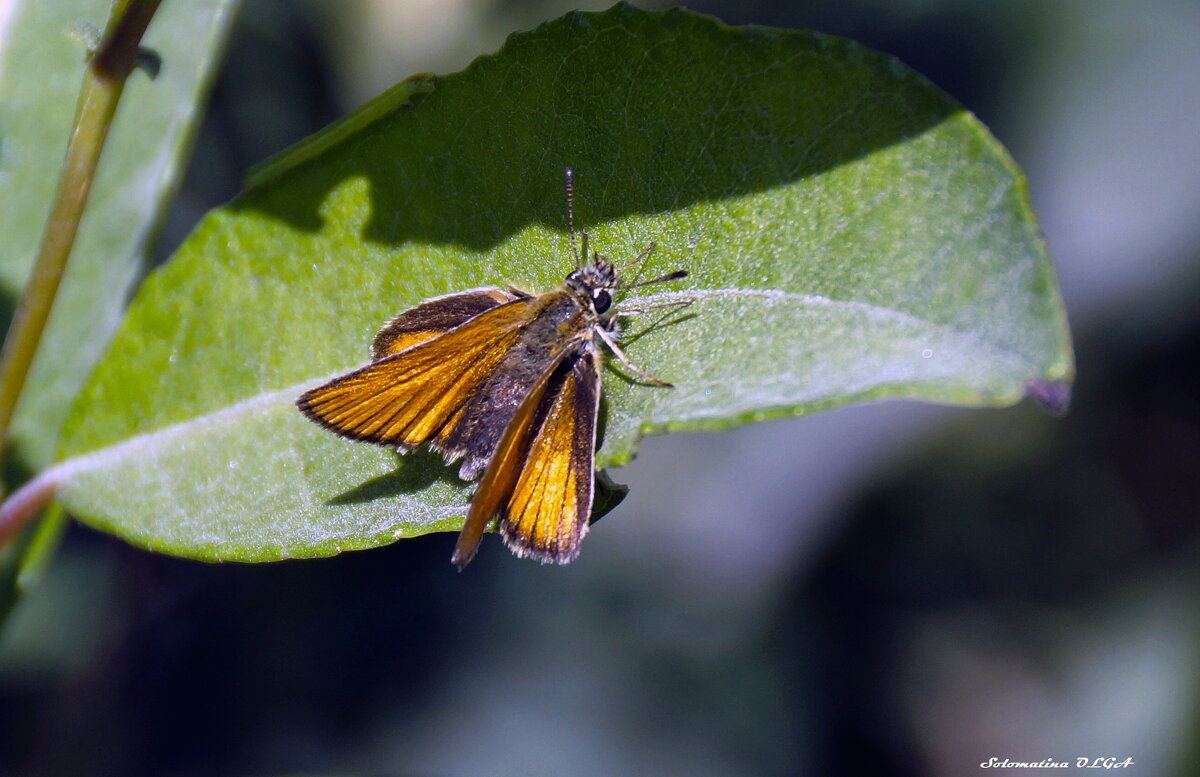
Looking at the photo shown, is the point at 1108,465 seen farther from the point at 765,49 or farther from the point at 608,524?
the point at 765,49

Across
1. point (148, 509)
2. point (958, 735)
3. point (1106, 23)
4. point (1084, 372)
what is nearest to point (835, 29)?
point (1106, 23)

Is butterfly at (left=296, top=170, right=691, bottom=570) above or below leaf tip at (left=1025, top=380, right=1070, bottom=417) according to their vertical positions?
above

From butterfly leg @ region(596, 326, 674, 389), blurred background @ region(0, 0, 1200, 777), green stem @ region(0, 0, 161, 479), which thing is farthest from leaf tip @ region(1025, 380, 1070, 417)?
blurred background @ region(0, 0, 1200, 777)

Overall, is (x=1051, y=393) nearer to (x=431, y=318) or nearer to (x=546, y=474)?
(x=546, y=474)

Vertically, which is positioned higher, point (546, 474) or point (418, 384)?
point (418, 384)

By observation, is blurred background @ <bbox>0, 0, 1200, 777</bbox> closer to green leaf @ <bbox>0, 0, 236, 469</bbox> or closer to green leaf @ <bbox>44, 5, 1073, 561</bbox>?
green leaf @ <bbox>0, 0, 236, 469</bbox>

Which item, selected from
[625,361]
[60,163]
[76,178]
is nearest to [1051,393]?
[625,361]

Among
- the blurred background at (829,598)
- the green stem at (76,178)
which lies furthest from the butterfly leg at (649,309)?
the blurred background at (829,598)
